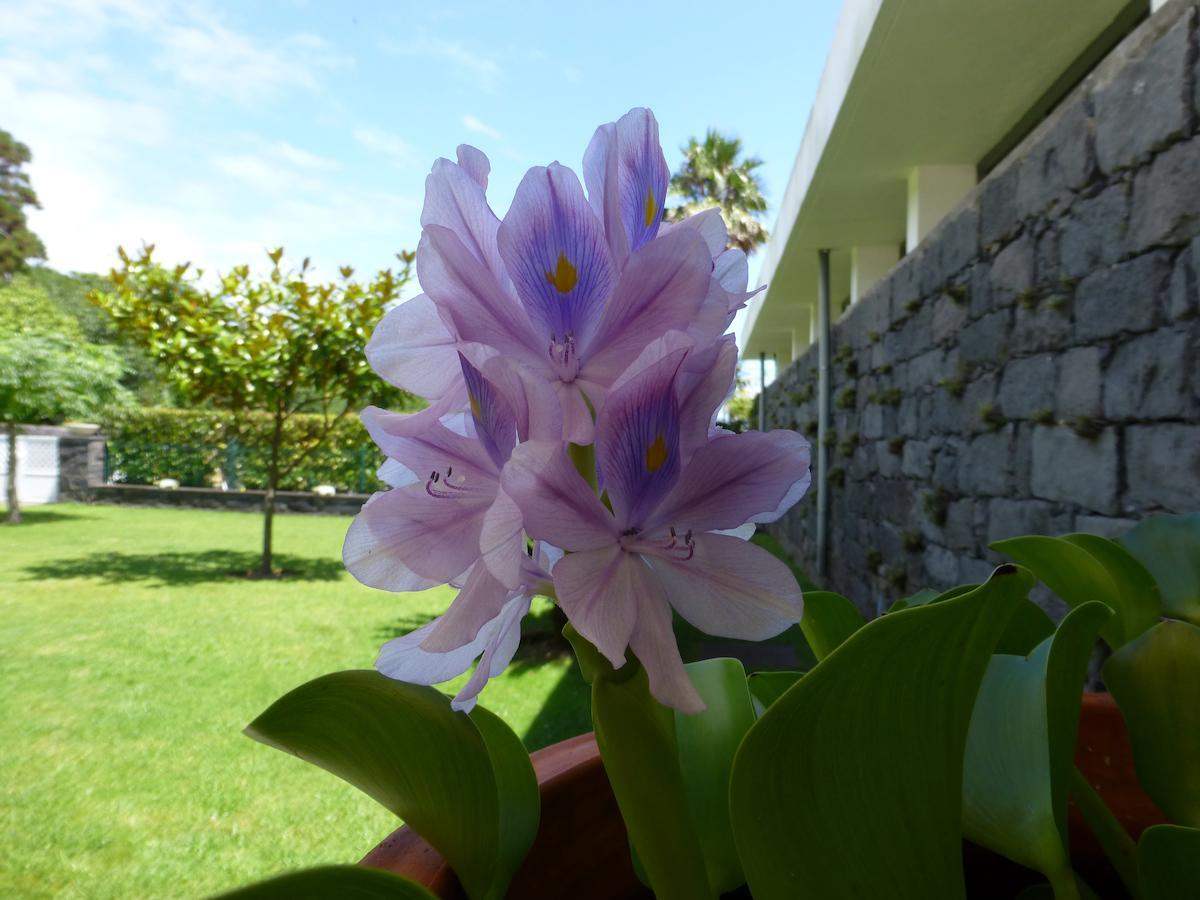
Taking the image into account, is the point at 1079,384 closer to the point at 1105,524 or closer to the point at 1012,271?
the point at 1105,524

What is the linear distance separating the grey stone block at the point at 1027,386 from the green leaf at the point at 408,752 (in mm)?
3012

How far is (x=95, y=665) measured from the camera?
5.36 metres

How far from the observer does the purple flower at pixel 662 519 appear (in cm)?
40

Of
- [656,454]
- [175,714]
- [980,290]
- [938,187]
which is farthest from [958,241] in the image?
[175,714]

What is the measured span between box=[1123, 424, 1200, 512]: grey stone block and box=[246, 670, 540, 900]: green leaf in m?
2.14

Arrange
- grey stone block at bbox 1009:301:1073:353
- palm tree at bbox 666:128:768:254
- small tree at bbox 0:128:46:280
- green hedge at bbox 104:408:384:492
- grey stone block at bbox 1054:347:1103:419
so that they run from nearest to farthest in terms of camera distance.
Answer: grey stone block at bbox 1054:347:1103:419 < grey stone block at bbox 1009:301:1073:353 < green hedge at bbox 104:408:384:492 < palm tree at bbox 666:128:768:254 < small tree at bbox 0:128:46:280

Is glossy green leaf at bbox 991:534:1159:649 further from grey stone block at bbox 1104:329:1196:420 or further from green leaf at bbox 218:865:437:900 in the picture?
grey stone block at bbox 1104:329:1196:420

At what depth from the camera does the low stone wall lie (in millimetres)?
16031

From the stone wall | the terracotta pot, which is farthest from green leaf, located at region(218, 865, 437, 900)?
the stone wall

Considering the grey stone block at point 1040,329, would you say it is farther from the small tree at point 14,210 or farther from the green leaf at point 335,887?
the small tree at point 14,210

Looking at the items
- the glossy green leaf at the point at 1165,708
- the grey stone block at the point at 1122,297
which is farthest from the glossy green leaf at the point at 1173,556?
the grey stone block at the point at 1122,297

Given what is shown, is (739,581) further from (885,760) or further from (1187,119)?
(1187,119)

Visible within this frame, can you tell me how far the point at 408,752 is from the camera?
47cm

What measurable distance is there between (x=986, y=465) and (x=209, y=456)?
16981 mm
